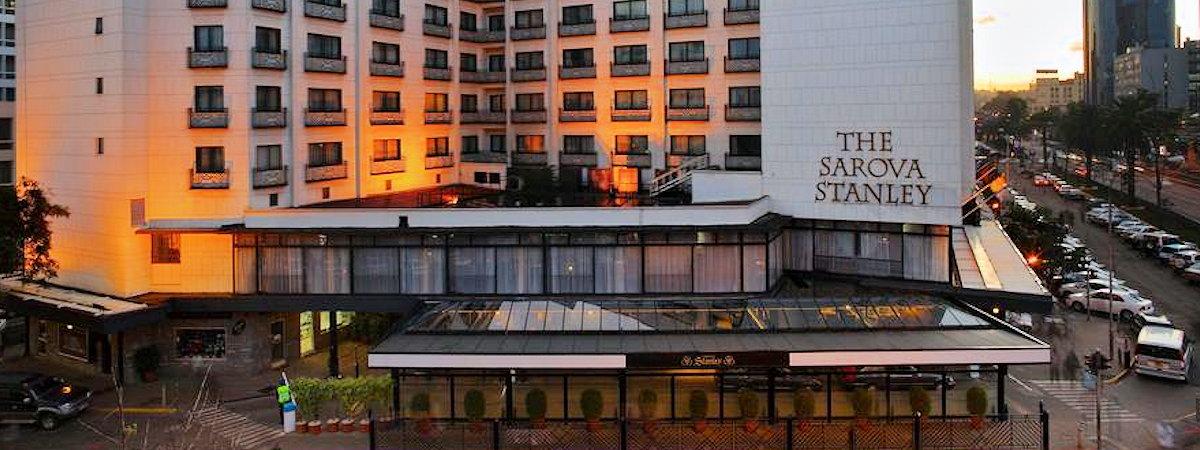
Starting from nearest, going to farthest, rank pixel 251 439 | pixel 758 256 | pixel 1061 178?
pixel 251 439
pixel 758 256
pixel 1061 178

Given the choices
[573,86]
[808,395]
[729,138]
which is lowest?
[808,395]

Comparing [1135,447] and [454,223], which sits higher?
[454,223]

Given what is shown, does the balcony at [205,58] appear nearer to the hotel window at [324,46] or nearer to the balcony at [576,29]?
the hotel window at [324,46]

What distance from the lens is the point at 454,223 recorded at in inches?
1789

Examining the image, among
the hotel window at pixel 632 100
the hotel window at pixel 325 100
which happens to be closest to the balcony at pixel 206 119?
the hotel window at pixel 325 100

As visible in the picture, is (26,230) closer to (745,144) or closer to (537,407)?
(537,407)

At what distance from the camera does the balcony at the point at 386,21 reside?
181 feet

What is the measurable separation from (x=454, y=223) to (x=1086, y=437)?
94.0ft

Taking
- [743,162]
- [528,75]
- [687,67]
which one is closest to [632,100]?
[687,67]

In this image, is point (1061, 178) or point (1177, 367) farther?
point (1061, 178)

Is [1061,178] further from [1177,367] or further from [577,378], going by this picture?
[577,378]

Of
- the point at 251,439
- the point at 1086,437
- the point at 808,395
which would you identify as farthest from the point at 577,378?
the point at 1086,437

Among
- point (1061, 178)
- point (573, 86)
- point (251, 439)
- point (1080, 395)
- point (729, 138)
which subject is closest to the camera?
point (251, 439)

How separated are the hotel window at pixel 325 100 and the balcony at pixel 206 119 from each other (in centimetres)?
512
